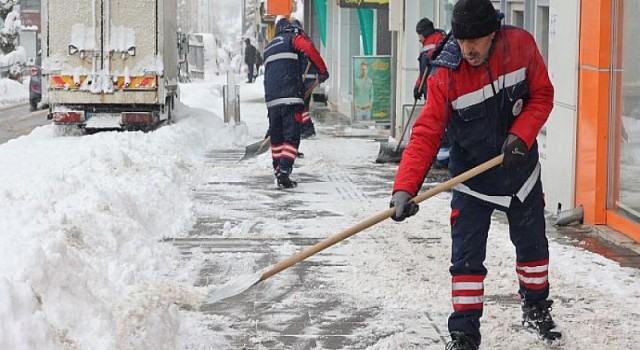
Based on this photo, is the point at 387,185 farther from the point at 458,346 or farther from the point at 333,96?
the point at 333,96

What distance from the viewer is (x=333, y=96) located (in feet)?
91.7

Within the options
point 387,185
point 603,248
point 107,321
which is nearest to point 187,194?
point 387,185

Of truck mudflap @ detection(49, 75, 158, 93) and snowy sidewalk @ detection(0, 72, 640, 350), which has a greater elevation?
truck mudflap @ detection(49, 75, 158, 93)

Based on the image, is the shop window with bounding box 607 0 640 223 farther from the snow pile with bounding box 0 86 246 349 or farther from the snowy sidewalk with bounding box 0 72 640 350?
the snow pile with bounding box 0 86 246 349

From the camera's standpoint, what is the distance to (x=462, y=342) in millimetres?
5660

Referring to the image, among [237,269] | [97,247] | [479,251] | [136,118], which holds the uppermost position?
[479,251]

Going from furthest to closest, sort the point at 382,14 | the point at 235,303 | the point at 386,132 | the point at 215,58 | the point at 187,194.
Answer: the point at 215,58 < the point at 382,14 < the point at 386,132 < the point at 187,194 < the point at 235,303

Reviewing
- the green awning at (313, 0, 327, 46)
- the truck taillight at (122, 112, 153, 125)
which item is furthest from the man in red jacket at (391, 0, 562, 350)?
the green awning at (313, 0, 327, 46)

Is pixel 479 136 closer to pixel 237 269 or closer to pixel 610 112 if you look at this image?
pixel 237 269

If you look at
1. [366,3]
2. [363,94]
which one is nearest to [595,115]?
[363,94]

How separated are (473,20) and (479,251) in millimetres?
1170

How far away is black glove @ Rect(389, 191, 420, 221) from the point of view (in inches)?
215

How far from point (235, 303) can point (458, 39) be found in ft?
8.05

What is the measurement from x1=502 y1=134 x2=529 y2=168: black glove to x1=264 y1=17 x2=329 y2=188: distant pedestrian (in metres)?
7.04
